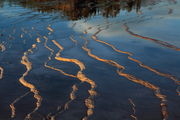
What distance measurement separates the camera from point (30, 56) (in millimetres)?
5613

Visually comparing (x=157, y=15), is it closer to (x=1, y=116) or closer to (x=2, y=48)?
(x=2, y=48)

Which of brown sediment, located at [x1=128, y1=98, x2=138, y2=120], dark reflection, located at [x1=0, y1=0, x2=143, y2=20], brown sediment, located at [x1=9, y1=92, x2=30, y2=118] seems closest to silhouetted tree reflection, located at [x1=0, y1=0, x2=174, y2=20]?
dark reflection, located at [x1=0, y1=0, x2=143, y2=20]

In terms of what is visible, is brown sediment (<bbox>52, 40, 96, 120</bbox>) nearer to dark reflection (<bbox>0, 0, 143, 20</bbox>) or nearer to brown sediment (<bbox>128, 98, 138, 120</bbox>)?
brown sediment (<bbox>128, 98, 138, 120</bbox>)

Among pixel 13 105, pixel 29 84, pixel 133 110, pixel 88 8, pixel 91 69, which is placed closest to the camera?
pixel 133 110

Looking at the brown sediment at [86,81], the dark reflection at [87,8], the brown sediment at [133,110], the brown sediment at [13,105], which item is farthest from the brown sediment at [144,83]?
the dark reflection at [87,8]

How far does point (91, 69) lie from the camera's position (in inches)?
187

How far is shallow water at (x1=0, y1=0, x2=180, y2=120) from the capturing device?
3.37m

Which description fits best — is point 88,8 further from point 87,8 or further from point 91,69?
point 91,69

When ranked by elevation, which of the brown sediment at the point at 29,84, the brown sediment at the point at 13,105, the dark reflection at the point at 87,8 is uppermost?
the dark reflection at the point at 87,8

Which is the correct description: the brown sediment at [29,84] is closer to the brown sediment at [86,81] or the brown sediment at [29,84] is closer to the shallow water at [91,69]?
the shallow water at [91,69]

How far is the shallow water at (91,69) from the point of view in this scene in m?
3.37

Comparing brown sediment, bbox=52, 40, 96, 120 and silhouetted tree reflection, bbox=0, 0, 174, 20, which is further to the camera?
silhouetted tree reflection, bbox=0, 0, 174, 20

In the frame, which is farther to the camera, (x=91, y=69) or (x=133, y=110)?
(x=91, y=69)

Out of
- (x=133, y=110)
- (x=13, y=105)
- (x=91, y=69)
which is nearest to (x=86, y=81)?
(x=91, y=69)
